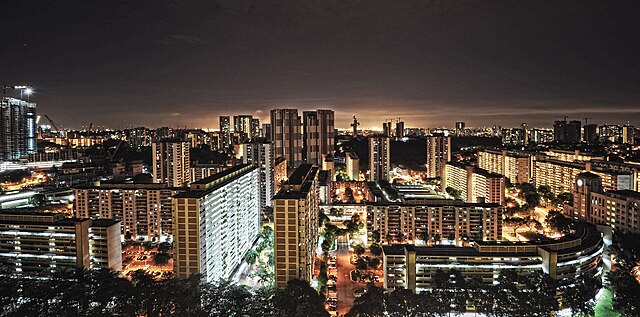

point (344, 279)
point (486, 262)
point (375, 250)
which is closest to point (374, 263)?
point (344, 279)

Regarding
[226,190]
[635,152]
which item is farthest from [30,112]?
[635,152]

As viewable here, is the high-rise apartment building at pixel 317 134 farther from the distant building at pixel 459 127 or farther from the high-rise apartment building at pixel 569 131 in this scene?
the distant building at pixel 459 127

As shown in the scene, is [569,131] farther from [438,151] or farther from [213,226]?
[213,226]

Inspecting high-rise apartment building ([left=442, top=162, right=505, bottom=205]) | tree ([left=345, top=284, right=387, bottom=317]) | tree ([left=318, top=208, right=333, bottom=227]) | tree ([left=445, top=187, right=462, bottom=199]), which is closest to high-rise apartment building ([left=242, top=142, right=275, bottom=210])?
tree ([left=318, top=208, right=333, bottom=227])

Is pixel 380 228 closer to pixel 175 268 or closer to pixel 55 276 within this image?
pixel 175 268

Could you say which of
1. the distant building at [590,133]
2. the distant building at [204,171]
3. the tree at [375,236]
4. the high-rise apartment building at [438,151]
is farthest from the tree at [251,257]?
the distant building at [590,133]
